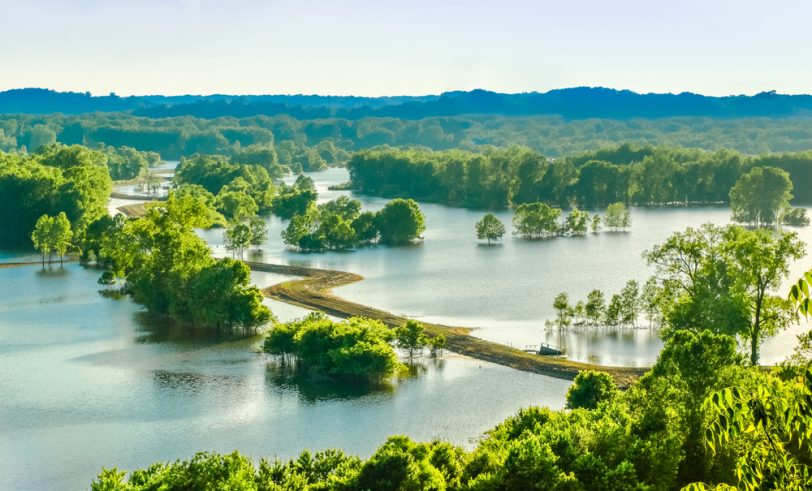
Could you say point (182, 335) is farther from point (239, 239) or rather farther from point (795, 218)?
point (795, 218)

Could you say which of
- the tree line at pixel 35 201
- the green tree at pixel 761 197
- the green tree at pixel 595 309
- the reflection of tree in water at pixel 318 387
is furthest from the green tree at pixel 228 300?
the green tree at pixel 761 197

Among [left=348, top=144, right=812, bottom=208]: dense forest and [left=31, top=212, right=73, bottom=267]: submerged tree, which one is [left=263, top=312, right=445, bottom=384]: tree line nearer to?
[left=31, top=212, right=73, bottom=267]: submerged tree

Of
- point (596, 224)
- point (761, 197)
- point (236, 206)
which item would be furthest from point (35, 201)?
point (761, 197)

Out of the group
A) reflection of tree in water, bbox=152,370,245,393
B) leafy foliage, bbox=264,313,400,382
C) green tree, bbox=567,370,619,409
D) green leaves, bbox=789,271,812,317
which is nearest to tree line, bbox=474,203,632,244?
leafy foliage, bbox=264,313,400,382

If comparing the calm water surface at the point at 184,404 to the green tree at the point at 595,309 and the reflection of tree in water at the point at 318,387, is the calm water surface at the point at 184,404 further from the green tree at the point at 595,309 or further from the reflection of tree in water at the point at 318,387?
the green tree at the point at 595,309

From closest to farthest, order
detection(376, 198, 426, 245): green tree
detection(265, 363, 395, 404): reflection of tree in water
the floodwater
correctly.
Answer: the floodwater, detection(265, 363, 395, 404): reflection of tree in water, detection(376, 198, 426, 245): green tree
